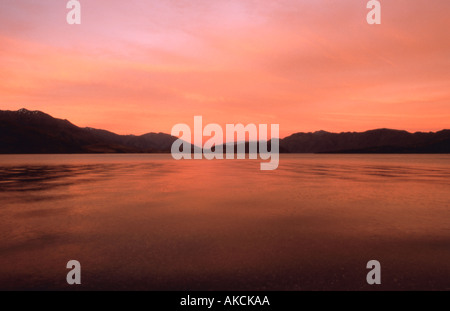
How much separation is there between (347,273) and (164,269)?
4862mm

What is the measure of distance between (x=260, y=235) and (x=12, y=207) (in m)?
14.9

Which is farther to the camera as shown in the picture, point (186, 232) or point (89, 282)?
point (186, 232)

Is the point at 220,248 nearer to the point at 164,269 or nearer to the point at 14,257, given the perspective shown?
the point at 164,269

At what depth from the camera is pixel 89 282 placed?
277 inches
